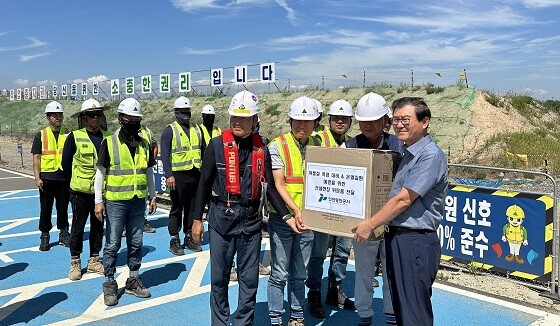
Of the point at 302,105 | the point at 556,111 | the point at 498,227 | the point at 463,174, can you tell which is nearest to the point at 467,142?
the point at 463,174

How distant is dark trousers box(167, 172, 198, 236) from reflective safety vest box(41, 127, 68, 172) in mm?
1737

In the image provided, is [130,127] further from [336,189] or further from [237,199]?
[336,189]

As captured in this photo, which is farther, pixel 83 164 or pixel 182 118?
pixel 182 118

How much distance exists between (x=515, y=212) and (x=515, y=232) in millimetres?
242

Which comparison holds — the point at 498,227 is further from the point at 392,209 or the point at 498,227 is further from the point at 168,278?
the point at 168,278

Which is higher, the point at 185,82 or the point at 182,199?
the point at 185,82

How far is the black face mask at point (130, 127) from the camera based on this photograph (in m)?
4.98

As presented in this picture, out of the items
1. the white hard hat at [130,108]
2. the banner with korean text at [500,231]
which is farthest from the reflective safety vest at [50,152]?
the banner with korean text at [500,231]

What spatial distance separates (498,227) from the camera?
19.0 feet

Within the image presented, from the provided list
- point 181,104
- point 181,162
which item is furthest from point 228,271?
point 181,104

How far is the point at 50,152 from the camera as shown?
6902mm

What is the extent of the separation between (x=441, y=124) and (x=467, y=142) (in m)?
2.22

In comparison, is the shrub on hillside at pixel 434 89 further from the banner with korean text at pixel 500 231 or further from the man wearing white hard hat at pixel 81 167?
the man wearing white hard hat at pixel 81 167

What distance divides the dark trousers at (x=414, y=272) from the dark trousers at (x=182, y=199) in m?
4.13
